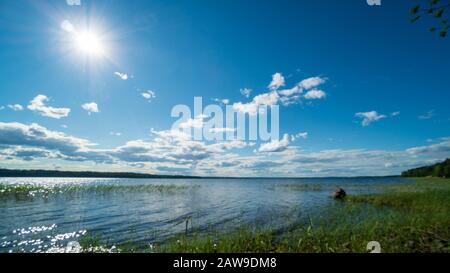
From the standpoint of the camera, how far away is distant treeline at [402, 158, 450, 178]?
71000mm

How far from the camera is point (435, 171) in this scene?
261 feet

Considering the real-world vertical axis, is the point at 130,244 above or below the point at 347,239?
below

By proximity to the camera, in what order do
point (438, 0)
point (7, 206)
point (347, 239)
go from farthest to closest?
point (7, 206)
point (347, 239)
point (438, 0)

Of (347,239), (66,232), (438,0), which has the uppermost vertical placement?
(438,0)

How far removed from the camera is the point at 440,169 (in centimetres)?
7494

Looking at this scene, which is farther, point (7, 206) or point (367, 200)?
point (367, 200)

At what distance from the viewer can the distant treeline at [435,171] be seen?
71.0m

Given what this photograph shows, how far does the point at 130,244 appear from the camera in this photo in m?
10.6
